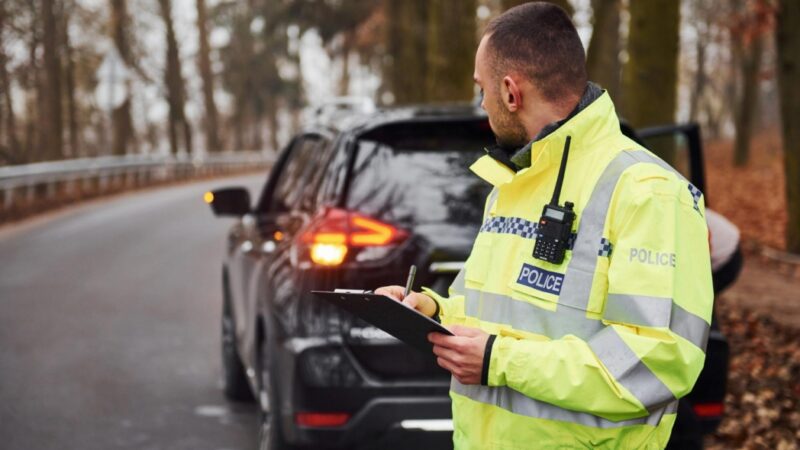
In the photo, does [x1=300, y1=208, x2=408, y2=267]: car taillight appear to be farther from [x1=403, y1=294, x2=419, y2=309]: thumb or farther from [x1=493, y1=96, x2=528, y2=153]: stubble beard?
[x1=493, y1=96, x2=528, y2=153]: stubble beard

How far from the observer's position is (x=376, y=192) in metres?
4.54

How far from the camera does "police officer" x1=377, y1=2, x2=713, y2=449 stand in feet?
7.09

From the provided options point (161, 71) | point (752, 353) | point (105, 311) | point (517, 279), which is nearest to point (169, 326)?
point (105, 311)

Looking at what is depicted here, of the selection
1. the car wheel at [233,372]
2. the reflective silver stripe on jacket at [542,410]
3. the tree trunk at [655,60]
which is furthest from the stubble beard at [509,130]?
the tree trunk at [655,60]

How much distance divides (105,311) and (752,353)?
19.2 feet

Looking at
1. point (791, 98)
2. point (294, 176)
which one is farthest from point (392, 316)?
point (791, 98)

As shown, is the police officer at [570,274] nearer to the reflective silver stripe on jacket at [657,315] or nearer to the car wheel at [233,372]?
the reflective silver stripe on jacket at [657,315]

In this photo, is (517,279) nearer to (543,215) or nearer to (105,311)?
(543,215)

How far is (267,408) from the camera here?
501cm

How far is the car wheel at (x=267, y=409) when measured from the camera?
463 centimetres

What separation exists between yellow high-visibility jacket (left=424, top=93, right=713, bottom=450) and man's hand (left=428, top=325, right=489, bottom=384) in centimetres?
2

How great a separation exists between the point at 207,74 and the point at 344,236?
42078 millimetres

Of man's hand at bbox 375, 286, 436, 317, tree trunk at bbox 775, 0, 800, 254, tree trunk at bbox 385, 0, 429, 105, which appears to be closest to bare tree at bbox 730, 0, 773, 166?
tree trunk at bbox 385, 0, 429, 105

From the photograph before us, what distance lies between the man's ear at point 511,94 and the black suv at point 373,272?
191 cm
